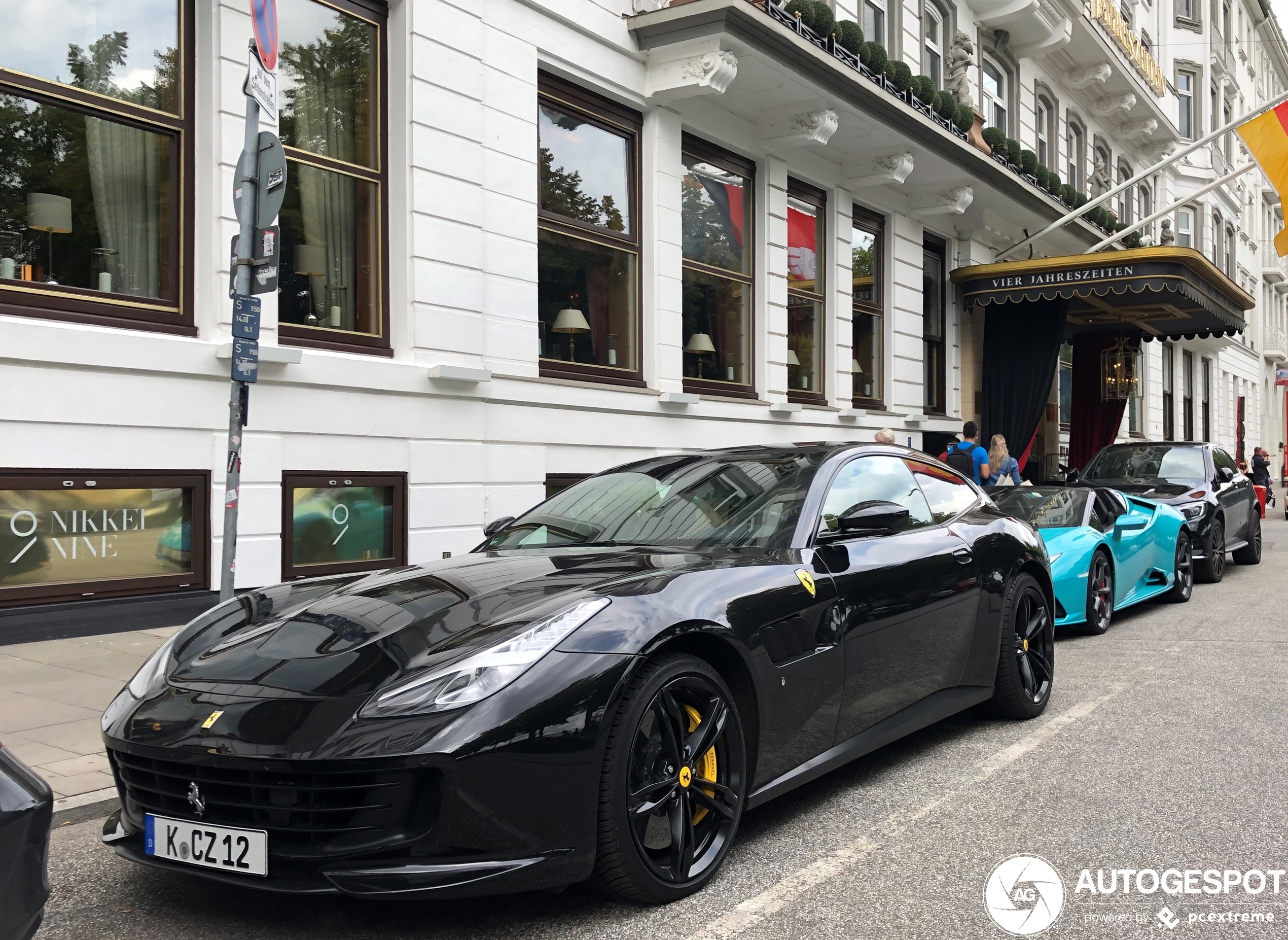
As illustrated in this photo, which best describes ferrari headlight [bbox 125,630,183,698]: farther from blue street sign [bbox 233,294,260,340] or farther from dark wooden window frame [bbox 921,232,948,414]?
dark wooden window frame [bbox 921,232,948,414]

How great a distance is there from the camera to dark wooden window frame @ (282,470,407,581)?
8.95 meters

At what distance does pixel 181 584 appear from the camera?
8180 mm

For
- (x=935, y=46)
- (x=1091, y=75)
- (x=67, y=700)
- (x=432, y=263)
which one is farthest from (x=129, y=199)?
(x=1091, y=75)

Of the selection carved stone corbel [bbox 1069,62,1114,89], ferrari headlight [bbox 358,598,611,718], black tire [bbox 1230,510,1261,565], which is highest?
carved stone corbel [bbox 1069,62,1114,89]

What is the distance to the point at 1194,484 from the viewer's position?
13125mm

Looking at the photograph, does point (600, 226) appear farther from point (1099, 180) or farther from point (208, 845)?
point (1099, 180)

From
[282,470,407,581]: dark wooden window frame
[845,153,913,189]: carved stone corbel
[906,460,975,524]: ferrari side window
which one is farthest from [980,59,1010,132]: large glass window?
[906,460,975,524]: ferrari side window

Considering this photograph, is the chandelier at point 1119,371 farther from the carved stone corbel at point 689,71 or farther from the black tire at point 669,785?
the black tire at point 669,785

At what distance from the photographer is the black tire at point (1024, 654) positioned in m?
5.65

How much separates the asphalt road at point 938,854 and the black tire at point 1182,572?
5.29 metres

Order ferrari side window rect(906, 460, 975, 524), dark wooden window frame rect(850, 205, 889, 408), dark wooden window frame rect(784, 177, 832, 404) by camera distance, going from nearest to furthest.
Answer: ferrari side window rect(906, 460, 975, 524) → dark wooden window frame rect(784, 177, 832, 404) → dark wooden window frame rect(850, 205, 889, 408)

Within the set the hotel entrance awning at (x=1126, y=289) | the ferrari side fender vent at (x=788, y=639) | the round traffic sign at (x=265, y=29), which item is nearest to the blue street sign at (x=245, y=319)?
the round traffic sign at (x=265, y=29)

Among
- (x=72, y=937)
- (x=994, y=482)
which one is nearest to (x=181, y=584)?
(x=72, y=937)

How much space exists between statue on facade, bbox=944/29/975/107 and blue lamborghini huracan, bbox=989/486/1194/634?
10495 mm
